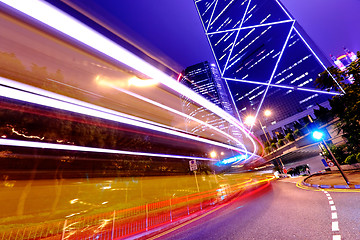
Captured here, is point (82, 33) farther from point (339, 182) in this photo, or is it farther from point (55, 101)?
point (339, 182)

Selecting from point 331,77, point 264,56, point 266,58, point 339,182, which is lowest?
point 339,182

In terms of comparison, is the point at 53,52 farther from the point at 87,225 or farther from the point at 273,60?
the point at 273,60

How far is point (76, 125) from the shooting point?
9.94 metres

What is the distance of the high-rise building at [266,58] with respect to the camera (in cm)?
8100

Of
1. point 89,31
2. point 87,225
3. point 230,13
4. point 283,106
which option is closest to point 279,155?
point 87,225

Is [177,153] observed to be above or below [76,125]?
below

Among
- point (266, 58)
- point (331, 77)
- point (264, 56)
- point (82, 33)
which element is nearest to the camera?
point (82, 33)

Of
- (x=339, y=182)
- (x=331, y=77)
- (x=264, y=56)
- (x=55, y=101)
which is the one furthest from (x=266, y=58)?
(x=55, y=101)

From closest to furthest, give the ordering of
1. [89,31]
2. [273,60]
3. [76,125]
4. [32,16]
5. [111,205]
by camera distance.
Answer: [32,16], [89,31], [76,125], [111,205], [273,60]

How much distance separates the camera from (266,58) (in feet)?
347

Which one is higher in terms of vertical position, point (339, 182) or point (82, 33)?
point (82, 33)

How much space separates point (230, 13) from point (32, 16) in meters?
132

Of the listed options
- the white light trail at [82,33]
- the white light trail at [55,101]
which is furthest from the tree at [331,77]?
the white light trail at [55,101]

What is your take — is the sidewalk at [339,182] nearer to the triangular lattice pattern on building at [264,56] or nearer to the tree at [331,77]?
the tree at [331,77]
